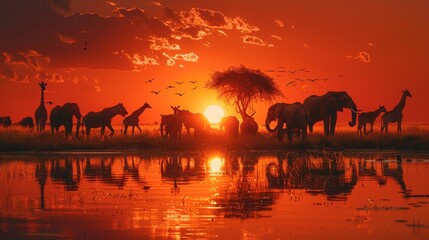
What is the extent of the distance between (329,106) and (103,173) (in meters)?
26.0

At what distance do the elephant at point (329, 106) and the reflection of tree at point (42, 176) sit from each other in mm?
21411

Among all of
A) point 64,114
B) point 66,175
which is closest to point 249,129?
point 64,114

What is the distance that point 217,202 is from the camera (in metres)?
17.6

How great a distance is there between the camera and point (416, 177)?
24.3 metres

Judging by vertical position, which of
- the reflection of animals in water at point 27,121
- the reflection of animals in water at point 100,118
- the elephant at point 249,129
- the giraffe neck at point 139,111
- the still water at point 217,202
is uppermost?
the reflection of animals in water at point 27,121

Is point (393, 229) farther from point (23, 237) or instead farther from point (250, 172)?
point (250, 172)

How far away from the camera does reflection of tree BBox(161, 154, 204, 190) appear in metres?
24.1

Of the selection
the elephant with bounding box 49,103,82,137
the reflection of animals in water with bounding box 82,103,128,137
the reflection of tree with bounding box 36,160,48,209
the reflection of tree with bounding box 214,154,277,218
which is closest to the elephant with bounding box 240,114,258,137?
the reflection of animals in water with bounding box 82,103,128,137

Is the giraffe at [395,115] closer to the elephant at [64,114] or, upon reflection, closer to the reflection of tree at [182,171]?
the elephant at [64,114]

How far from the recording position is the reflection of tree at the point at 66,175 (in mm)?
22214

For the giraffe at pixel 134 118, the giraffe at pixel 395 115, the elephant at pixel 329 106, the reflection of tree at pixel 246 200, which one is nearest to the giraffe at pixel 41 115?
the giraffe at pixel 134 118

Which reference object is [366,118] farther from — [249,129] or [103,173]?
[103,173]

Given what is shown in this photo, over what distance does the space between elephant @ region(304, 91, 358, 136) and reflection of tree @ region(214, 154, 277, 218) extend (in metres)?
27.5

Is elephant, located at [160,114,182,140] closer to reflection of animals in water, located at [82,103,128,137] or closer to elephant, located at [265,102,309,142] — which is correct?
reflection of animals in water, located at [82,103,128,137]
